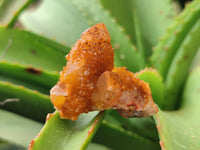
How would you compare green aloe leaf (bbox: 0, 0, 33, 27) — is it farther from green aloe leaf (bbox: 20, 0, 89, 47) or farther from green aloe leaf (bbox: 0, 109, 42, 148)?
green aloe leaf (bbox: 0, 109, 42, 148)

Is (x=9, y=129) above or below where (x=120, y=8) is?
below

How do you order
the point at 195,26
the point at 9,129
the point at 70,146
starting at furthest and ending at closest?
the point at 195,26
the point at 9,129
the point at 70,146

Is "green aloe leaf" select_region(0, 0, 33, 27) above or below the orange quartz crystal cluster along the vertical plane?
above

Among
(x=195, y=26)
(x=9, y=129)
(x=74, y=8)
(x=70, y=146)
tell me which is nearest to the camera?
(x=70, y=146)

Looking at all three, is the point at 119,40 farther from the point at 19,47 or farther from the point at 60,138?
the point at 60,138

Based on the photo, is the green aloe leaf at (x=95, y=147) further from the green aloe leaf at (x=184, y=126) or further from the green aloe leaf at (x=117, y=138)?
the green aloe leaf at (x=184, y=126)

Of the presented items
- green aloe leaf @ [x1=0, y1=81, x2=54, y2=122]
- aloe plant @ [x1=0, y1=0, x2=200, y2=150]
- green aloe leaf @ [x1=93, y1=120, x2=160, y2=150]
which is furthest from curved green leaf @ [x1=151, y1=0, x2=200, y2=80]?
green aloe leaf @ [x1=0, y1=81, x2=54, y2=122]

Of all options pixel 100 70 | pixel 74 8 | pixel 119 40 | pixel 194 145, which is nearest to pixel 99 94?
pixel 100 70

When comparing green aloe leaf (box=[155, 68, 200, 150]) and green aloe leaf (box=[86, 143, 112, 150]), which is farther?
green aloe leaf (box=[86, 143, 112, 150])
